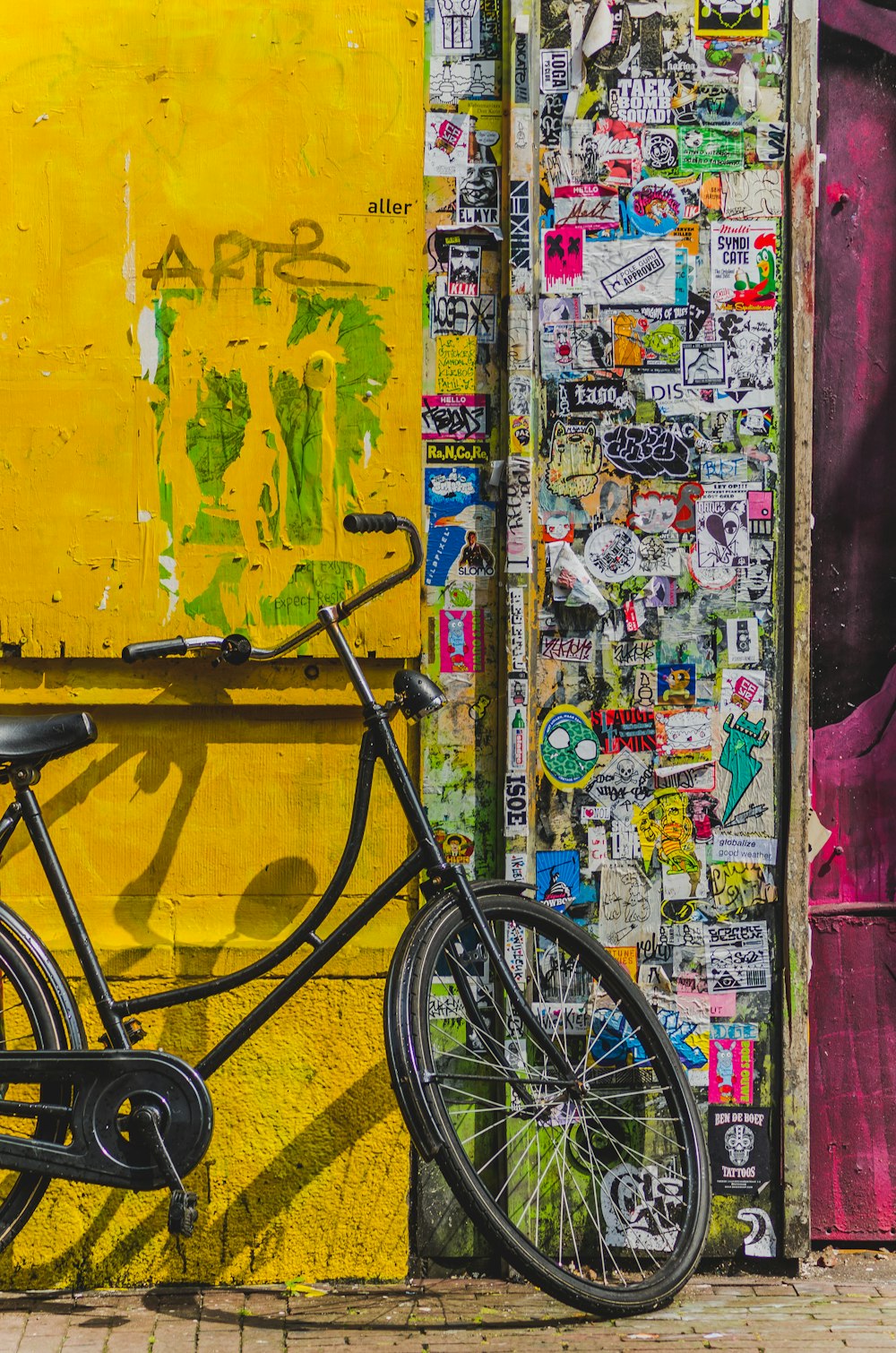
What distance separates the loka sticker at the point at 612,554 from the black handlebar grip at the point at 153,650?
118 centimetres

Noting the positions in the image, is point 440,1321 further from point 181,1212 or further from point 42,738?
point 42,738

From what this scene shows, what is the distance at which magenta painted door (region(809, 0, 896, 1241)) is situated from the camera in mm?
3625

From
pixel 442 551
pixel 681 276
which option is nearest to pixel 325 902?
pixel 442 551

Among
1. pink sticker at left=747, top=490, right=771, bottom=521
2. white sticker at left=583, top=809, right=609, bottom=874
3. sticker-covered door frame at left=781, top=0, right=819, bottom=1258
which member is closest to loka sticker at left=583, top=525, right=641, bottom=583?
pink sticker at left=747, top=490, right=771, bottom=521

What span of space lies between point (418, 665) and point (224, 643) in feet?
2.06

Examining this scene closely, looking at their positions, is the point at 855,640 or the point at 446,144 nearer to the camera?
the point at 446,144

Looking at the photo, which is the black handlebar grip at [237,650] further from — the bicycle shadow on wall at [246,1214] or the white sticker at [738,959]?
the white sticker at [738,959]

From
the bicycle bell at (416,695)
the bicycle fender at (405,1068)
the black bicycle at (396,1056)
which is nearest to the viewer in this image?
the bicycle fender at (405,1068)

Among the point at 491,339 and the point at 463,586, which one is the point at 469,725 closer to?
the point at 463,586

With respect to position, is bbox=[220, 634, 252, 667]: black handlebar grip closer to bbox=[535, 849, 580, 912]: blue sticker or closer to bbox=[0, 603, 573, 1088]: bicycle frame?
bbox=[0, 603, 573, 1088]: bicycle frame

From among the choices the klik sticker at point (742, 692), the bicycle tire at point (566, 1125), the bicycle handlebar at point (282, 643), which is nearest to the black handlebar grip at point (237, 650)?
the bicycle handlebar at point (282, 643)

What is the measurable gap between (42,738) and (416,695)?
91 cm

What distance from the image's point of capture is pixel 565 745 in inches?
138

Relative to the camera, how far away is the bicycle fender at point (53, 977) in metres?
3.03
